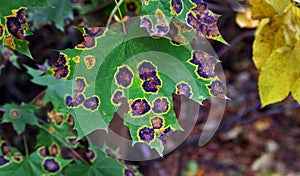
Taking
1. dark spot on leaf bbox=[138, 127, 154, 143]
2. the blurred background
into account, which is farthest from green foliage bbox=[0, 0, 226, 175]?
the blurred background

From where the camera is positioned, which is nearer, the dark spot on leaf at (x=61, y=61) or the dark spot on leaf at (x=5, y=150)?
the dark spot on leaf at (x=61, y=61)

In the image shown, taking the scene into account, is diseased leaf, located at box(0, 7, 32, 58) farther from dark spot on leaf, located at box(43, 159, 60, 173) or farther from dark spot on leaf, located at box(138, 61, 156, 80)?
dark spot on leaf, located at box(43, 159, 60, 173)

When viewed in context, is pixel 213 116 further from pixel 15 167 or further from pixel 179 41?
pixel 179 41

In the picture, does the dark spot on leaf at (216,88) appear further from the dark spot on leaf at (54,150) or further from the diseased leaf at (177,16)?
the dark spot on leaf at (54,150)

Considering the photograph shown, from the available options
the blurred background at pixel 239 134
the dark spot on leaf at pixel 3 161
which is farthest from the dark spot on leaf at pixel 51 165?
the blurred background at pixel 239 134

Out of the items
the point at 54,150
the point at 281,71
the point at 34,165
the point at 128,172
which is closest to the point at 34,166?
the point at 34,165

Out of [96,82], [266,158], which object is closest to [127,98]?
[96,82]
